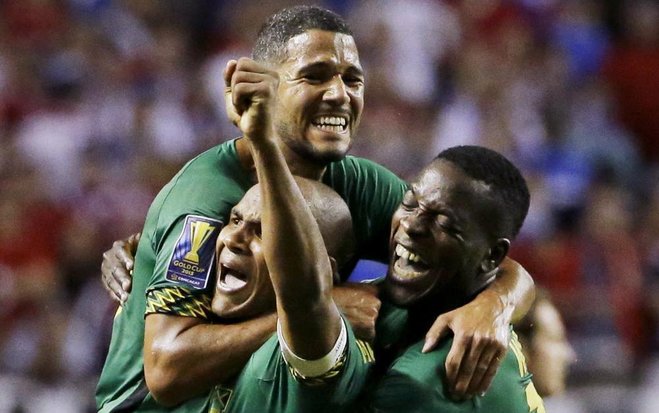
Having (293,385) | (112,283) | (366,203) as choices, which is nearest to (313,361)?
(293,385)

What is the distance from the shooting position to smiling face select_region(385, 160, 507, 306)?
3805mm

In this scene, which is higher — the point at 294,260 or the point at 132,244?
the point at 294,260

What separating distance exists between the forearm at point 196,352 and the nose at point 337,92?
712 millimetres

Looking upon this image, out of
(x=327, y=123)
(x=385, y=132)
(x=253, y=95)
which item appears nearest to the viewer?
(x=253, y=95)

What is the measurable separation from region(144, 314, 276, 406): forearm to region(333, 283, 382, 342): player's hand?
20cm

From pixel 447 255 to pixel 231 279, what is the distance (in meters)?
0.56

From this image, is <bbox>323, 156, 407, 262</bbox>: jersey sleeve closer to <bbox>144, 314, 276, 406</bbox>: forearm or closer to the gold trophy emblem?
the gold trophy emblem

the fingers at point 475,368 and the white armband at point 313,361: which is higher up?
the white armband at point 313,361

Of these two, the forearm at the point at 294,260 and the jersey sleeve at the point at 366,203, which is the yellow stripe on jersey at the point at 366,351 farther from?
the jersey sleeve at the point at 366,203

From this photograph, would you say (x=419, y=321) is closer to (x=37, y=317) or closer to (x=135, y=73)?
(x=37, y=317)

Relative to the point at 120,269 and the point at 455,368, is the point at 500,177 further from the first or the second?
the point at 120,269

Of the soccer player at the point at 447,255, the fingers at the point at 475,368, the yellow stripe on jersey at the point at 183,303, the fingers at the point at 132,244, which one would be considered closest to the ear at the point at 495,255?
the soccer player at the point at 447,255

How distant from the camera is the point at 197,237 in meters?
3.91

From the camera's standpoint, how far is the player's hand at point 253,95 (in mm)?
3213
